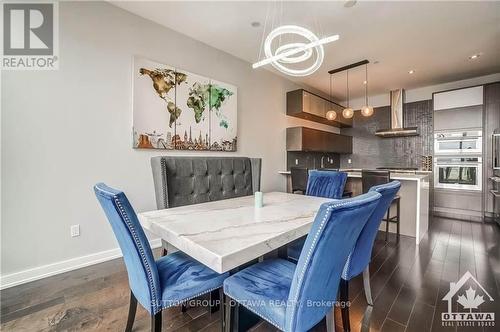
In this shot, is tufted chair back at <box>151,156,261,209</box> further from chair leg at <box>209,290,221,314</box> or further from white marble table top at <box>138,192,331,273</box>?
chair leg at <box>209,290,221,314</box>

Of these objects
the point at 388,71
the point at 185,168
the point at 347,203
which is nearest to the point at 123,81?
the point at 185,168

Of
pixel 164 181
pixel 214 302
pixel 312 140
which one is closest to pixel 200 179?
pixel 164 181

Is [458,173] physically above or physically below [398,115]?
below

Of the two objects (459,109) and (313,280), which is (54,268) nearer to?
(313,280)

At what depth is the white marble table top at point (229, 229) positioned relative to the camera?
0.94 meters

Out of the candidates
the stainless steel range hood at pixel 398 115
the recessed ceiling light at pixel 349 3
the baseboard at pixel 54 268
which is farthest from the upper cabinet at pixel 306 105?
the baseboard at pixel 54 268

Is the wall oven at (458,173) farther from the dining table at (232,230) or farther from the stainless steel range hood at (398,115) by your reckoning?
the dining table at (232,230)

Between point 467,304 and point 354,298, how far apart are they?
0.84 metres

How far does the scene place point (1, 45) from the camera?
1.94 m

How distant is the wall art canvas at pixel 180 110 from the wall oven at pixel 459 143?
13.7 ft

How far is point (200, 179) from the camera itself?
8.02 feet

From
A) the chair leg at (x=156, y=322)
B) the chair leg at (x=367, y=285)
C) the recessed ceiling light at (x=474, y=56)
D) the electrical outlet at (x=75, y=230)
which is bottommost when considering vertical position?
the chair leg at (x=367, y=285)

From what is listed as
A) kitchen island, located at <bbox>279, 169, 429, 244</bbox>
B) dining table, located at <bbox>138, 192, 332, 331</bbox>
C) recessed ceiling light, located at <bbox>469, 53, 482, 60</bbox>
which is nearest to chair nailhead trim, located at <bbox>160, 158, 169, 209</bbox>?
dining table, located at <bbox>138, 192, 332, 331</bbox>

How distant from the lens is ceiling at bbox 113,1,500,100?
2479mm
